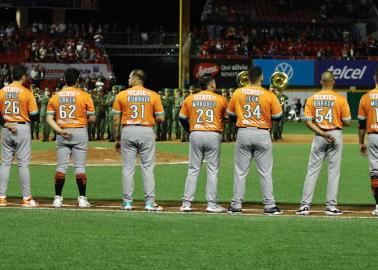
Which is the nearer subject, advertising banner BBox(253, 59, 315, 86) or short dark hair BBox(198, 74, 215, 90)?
short dark hair BBox(198, 74, 215, 90)

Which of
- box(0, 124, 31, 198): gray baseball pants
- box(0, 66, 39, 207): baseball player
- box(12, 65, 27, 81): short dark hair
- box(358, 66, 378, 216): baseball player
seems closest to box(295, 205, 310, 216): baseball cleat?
box(358, 66, 378, 216): baseball player

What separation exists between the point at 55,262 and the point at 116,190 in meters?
7.66

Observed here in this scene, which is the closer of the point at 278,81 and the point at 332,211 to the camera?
the point at 332,211

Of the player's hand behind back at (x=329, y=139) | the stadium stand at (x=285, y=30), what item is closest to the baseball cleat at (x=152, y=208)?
the player's hand behind back at (x=329, y=139)

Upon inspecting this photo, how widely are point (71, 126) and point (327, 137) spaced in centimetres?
380

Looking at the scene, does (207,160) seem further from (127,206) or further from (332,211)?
(332,211)

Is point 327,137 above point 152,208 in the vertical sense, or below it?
above

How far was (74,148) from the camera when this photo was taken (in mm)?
14016

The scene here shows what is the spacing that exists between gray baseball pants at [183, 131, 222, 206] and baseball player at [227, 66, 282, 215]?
39 cm

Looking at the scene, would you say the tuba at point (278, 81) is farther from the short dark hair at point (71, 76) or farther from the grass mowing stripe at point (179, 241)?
the grass mowing stripe at point (179, 241)

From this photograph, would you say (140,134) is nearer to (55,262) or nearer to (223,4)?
(55,262)

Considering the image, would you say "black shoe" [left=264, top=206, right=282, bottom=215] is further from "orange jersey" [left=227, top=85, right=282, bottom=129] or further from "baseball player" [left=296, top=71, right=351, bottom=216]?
"orange jersey" [left=227, top=85, right=282, bottom=129]

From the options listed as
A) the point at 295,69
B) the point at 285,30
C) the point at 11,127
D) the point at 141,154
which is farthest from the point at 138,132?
the point at 285,30

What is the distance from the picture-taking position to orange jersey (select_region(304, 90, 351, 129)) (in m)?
13.6
